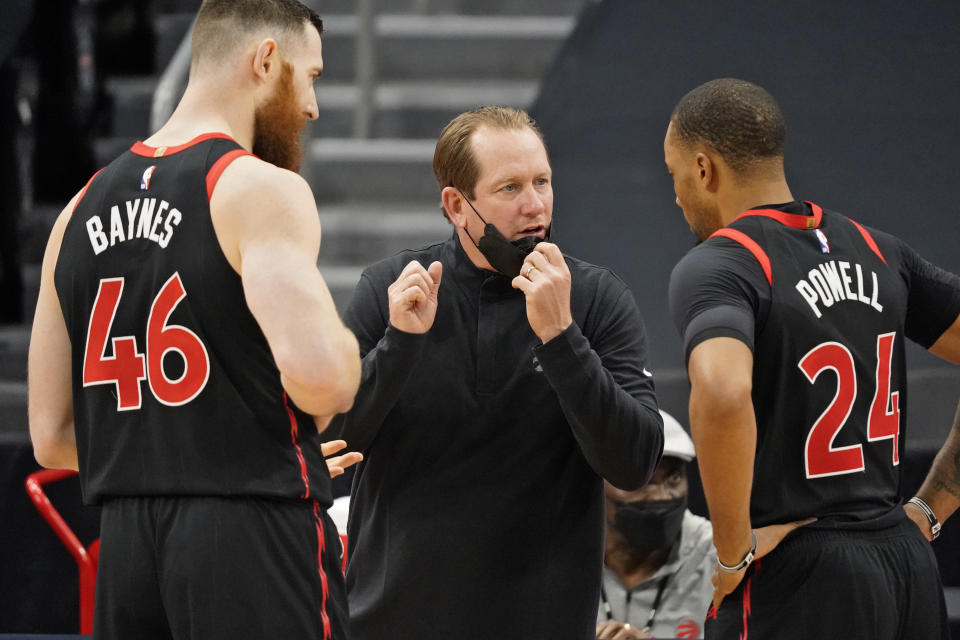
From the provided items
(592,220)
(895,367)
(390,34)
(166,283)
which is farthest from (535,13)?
(166,283)

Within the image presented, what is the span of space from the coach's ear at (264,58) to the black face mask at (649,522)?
7.00 ft

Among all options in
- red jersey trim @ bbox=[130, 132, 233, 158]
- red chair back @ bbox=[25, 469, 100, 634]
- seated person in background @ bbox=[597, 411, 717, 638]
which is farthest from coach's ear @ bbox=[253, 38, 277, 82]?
red chair back @ bbox=[25, 469, 100, 634]

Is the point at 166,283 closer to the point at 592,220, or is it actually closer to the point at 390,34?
the point at 592,220

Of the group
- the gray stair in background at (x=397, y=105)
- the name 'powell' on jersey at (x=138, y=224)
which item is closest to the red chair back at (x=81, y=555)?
the gray stair in background at (x=397, y=105)

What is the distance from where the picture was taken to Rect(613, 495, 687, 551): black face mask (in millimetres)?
3680

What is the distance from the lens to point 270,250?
172 cm

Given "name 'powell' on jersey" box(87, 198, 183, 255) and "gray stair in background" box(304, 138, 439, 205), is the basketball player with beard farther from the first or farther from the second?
"gray stair in background" box(304, 138, 439, 205)

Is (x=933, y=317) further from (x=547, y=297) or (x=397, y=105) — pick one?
(x=397, y=105)

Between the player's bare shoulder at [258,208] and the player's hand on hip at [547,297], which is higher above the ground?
the player's bare shoulder at [258,208]

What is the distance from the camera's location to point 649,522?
145 inches

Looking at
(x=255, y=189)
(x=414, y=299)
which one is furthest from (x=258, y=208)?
(x=414, y=299)

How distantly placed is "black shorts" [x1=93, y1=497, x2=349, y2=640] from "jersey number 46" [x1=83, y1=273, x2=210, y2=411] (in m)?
0.16

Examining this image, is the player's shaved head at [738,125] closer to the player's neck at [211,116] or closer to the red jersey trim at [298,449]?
the player's neck at [211,116]

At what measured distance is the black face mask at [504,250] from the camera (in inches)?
88.0
